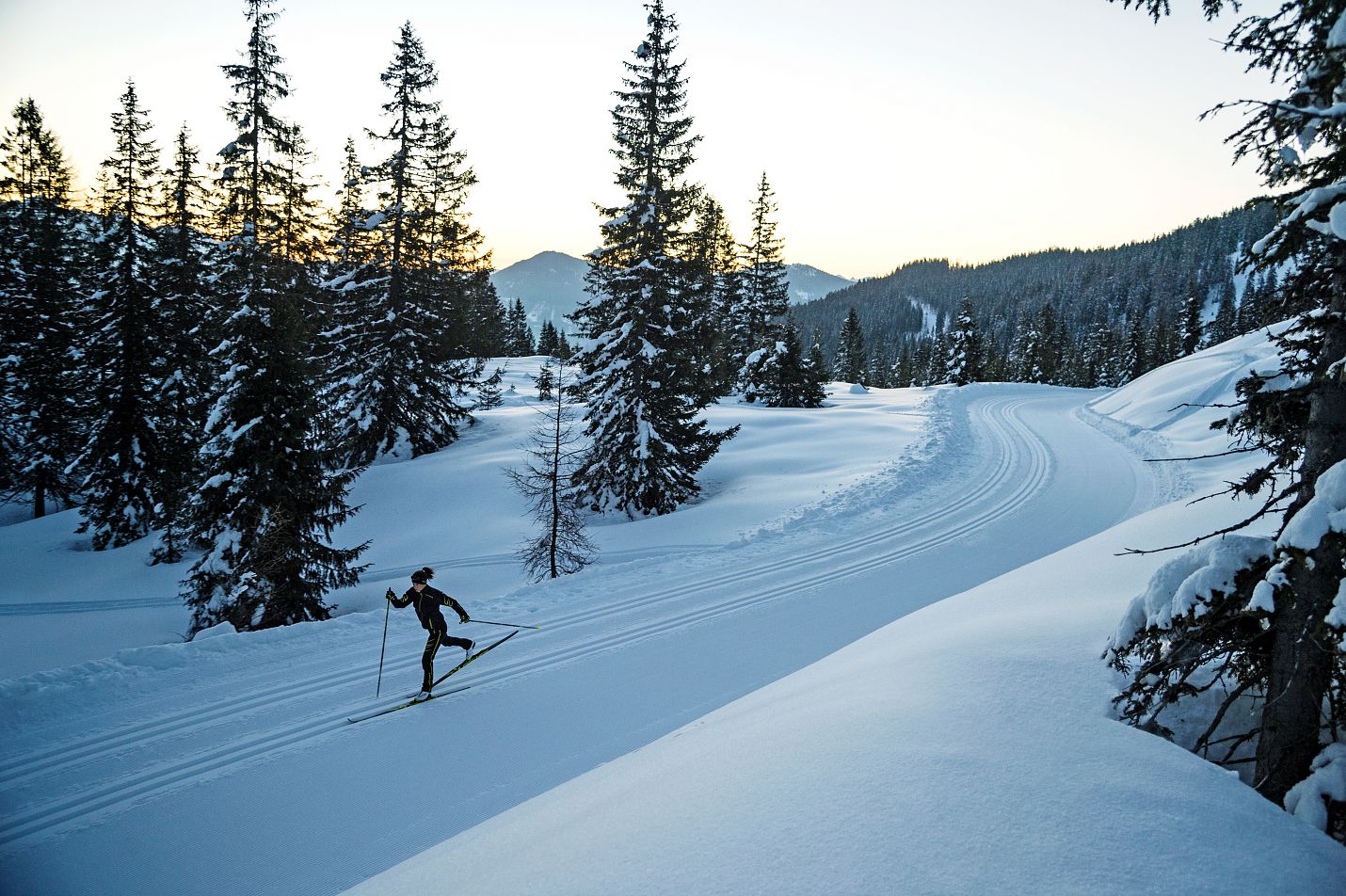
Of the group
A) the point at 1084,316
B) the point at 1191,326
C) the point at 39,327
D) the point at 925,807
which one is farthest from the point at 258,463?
the point at 1084,316

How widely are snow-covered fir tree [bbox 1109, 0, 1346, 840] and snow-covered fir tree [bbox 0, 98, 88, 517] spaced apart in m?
32.3

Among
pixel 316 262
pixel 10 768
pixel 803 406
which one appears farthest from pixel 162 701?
Result: pixel 803 406

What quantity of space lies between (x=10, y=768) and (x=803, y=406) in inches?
1446

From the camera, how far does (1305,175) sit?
12.5 feet

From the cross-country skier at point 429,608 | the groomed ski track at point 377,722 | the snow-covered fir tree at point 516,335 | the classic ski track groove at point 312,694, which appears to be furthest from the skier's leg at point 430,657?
the snow-covered fir tree at point 516,335

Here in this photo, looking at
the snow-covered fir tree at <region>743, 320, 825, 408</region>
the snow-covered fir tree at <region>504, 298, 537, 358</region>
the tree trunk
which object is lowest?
the tree trunk

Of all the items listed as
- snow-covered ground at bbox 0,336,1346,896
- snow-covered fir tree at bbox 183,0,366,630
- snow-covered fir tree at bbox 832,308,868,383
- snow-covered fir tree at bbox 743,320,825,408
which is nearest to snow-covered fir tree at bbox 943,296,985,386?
snow-covered fir tree at bbox 832,308,868,383

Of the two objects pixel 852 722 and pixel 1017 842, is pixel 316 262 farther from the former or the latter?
pixel 1017 842

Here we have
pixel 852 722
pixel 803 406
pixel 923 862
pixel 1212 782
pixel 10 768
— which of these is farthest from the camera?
pixel 803 406

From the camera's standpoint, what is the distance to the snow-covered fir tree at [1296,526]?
10.8 feet

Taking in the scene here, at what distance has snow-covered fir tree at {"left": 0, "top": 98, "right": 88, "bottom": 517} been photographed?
930 inches

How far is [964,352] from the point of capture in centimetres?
5709

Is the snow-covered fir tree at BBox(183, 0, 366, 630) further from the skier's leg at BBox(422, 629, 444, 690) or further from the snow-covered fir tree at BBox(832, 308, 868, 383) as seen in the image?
the snow-covered fir tree at BBox(832, 308, 868, 383)

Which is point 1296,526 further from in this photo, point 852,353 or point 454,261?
point 852,353
